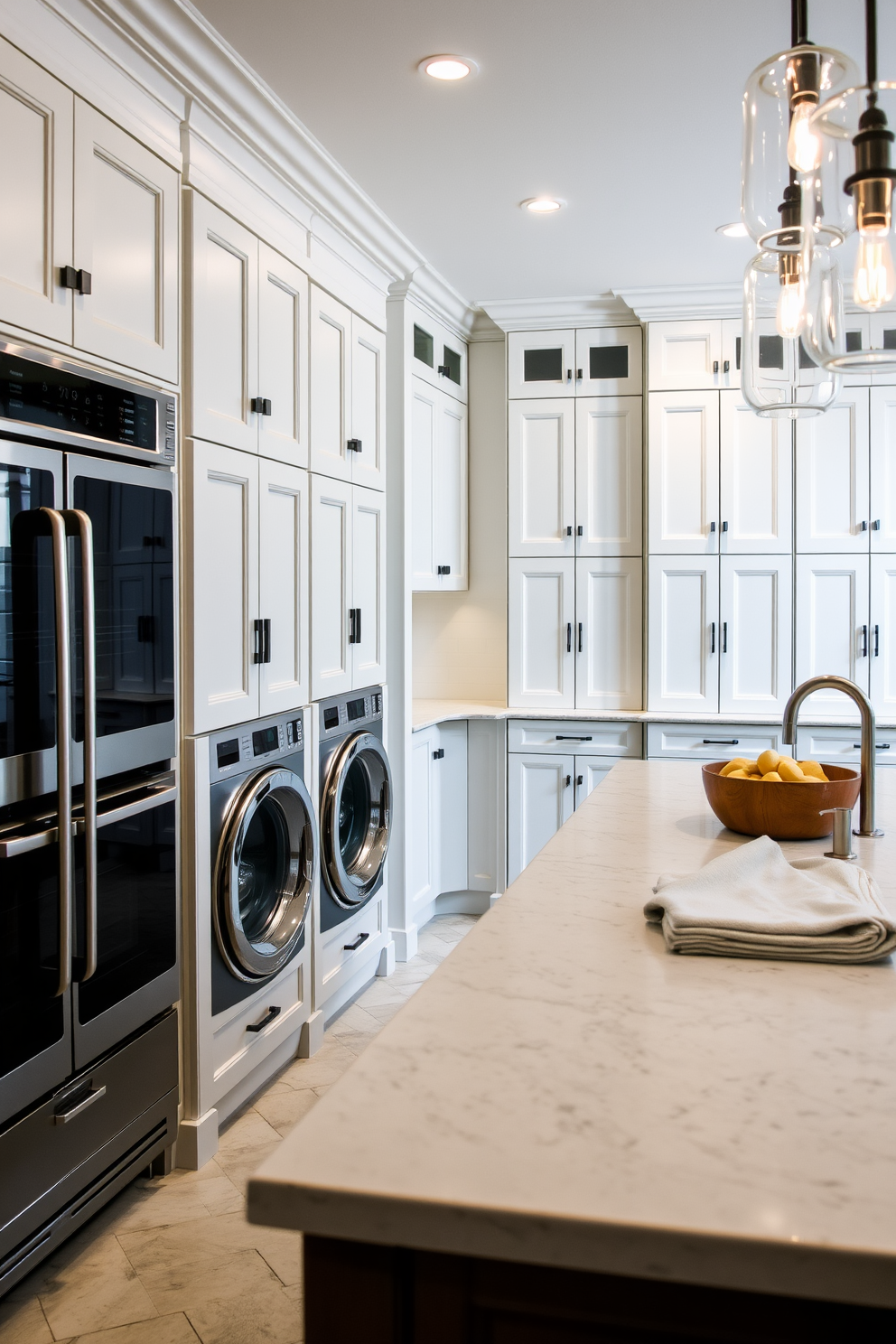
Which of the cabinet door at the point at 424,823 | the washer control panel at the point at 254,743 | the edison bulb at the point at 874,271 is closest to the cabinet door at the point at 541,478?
the cabinet door at the point at 424,823

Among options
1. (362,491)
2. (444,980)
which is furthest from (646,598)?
(444,980)

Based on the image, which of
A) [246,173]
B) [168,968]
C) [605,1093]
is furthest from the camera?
[246,173]

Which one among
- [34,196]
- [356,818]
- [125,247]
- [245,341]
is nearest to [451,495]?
[356,818]

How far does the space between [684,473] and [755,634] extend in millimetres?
784

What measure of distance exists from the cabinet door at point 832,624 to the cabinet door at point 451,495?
1.56m

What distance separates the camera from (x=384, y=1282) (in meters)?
0.80

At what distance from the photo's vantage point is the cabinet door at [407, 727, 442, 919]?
4.18m

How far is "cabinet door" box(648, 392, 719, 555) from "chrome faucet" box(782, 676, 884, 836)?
2.66 metres

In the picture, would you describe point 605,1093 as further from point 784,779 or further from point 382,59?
point 382,59

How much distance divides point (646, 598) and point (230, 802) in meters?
2.54

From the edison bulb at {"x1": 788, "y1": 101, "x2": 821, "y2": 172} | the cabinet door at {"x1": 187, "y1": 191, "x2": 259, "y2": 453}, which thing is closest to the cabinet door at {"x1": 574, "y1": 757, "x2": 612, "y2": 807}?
the cabinet door at {"x1": 187, "y1": 191, "x2": 259, "y2": 453}

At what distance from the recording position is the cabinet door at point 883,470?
430cm

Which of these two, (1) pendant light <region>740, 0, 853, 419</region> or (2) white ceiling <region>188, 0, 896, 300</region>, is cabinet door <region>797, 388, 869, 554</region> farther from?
(1) pendant light <region>740, 0, 853, 419</region>

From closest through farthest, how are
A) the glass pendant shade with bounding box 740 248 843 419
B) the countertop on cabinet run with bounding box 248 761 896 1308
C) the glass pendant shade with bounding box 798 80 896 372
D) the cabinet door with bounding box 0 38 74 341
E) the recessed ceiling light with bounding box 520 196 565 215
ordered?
the countertop on cabinet run with bounding box 248 761 896 1308 → the glass pendant shade with bounding box 798 80 896 372 → the glass pendant shade with bounding box 740 248 843 419 → the cabinet door with bounding box 0 38 74 341 → the recessed ceiling light with bounding box 520 196 565 215
